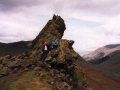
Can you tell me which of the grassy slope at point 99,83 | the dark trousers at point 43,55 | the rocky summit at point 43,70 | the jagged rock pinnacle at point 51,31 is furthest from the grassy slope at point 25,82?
the grassy slope at point 99,83

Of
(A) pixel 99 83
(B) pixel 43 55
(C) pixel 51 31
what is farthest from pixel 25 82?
(A) pixel 99 83

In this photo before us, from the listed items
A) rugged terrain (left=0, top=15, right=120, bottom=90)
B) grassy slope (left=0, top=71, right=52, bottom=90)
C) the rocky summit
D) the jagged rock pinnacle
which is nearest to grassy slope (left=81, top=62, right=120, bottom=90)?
the jagged rock pinnacle

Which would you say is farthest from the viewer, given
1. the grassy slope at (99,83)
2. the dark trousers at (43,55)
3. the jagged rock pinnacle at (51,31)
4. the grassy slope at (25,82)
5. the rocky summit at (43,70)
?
the grassy slope at (99,83)

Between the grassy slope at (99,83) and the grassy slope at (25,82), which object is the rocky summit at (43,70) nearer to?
the grassy slope at (25,82)

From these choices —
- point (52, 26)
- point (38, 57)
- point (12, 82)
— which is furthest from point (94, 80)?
point (12, 82)

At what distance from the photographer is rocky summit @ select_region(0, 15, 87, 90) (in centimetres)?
7406

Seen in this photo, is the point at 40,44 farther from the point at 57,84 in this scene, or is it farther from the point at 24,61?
the point at 57,84

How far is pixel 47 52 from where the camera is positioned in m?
86.2

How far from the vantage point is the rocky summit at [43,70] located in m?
74.1

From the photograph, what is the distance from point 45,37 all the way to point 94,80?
5976 cm

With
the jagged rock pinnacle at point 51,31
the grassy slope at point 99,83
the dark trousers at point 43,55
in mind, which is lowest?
the grassy slope at point 99,83

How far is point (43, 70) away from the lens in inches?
3167

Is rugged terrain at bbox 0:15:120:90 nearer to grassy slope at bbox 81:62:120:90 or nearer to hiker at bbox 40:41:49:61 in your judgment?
hiker at bbox 40:41:49:61

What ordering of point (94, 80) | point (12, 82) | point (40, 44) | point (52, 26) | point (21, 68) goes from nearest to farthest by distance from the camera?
point (12, 82) → point (21, 68) → point (40, 44) → point (52, 26) → point (94, 80)
